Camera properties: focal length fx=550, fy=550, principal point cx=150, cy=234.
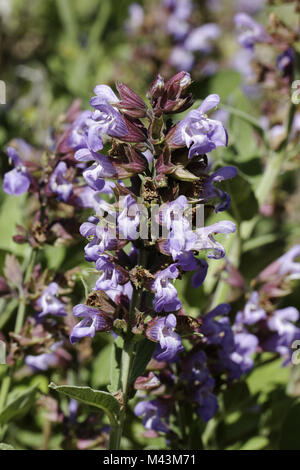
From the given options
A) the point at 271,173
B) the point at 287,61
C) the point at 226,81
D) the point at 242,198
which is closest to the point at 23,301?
the point at 242,198

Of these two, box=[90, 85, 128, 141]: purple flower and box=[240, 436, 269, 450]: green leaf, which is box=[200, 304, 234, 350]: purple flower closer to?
box=[240, 436, 269, 450]: green leaf

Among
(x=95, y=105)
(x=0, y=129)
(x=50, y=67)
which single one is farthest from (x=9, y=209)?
(x=50, y=67)

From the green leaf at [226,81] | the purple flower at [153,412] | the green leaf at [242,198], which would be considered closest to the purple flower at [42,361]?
the purple flower at [153,412]

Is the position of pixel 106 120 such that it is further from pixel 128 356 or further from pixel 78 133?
pixel 128 356

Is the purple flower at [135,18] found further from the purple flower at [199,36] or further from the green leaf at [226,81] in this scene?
the green leaf at [226,81]

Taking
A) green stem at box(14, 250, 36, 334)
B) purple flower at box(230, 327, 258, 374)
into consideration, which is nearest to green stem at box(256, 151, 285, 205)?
purple flower at box(230, 327, 258, 374)

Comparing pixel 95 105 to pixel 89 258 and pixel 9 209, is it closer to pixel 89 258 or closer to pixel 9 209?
pixel 89 258
